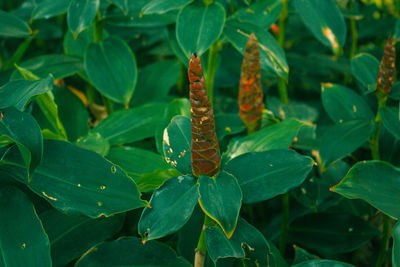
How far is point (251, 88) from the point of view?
91 centimetres

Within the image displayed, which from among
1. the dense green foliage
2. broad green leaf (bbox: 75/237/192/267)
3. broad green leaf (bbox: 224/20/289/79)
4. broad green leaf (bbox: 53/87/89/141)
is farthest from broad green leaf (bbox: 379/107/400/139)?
broad green leaf (bbox: 53/87/89/141)

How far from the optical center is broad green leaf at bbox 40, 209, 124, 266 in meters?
0.86

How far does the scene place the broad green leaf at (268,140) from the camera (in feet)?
2.77

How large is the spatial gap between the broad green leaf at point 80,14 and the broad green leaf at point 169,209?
1.63 feet

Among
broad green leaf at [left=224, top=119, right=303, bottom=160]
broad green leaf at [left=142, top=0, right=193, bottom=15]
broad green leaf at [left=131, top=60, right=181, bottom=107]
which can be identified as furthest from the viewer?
broad green leaf at [left=131, top=60, right=181, bottom=107]

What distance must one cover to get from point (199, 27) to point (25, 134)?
46 centimetres

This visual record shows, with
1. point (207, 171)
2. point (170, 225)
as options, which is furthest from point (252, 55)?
point (170, 225)

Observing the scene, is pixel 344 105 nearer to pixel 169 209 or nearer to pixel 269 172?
pixel 269 172

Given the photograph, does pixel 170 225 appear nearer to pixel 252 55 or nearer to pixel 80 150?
pixel 80 150

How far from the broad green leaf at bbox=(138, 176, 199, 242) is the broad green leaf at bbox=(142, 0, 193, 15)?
0.43 meters

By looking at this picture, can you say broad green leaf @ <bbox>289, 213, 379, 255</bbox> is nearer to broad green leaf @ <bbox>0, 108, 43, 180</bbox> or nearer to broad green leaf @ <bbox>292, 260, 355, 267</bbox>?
broad green leaf @ <bbox>292, 260, 355, 267</bbox>

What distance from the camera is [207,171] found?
0.71 m

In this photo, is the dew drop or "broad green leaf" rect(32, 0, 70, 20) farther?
"broad green leaf" rect(32, 0, 70, 20)

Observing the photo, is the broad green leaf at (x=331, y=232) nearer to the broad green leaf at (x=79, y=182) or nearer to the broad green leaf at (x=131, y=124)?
the broad green leaf at (x=131, y=124)
